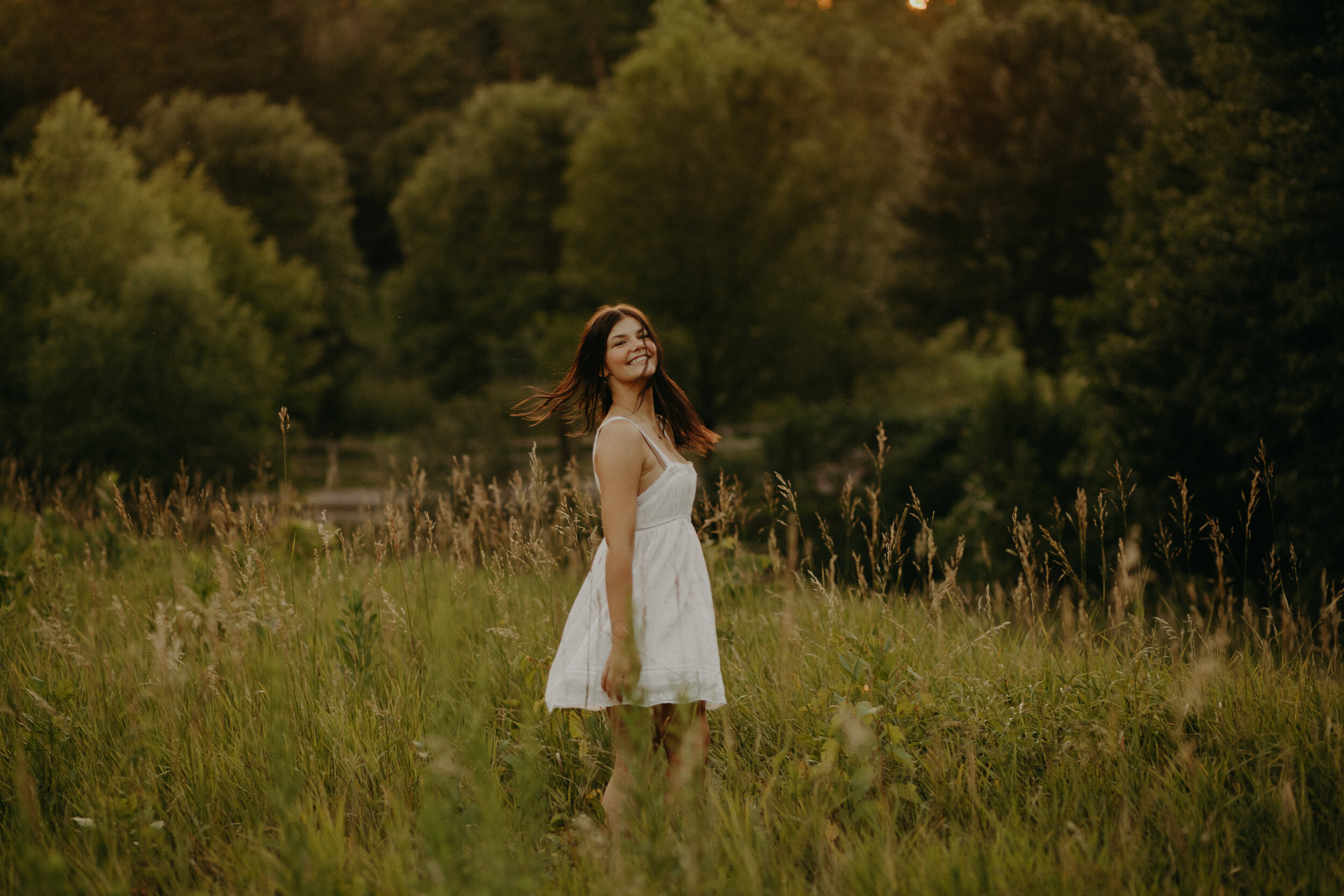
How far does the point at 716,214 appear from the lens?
20266 mm

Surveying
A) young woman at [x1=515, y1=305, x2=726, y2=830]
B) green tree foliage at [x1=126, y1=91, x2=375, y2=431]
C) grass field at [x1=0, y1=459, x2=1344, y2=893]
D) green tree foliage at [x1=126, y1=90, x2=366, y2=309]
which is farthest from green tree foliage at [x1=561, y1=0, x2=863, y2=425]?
young woman at [x1=515, y1=305, x2=726, y2=830]

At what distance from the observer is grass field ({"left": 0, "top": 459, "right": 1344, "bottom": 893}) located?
90.8 inches

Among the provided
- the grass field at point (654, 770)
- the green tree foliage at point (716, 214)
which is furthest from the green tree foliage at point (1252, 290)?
the green tree foliage at point (716, 214)

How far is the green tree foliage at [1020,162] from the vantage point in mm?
17641

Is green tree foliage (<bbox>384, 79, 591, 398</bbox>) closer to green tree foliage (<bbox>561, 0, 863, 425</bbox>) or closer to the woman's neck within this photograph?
green tree foliage (<bbox>561, 0, 863, 425</bbox>)

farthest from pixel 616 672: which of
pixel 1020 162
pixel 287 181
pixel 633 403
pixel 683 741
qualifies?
pixel 287 181

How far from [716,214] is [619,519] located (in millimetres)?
18458

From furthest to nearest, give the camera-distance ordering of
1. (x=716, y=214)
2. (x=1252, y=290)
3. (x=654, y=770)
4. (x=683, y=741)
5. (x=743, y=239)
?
(x=743, y=239) → (x=716, y=214) → (x=1252, y=290) → (x=654, y=770) → (x=683, y=741)

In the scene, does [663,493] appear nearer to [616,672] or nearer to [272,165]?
[616,672]

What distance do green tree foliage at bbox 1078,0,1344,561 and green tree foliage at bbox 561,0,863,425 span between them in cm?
959

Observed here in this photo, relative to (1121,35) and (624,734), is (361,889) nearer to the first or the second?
(624,734)

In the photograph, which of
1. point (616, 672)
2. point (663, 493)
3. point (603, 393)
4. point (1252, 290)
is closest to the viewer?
point (616, 672)

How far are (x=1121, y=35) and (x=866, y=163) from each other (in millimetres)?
7161

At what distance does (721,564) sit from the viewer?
4723mm
